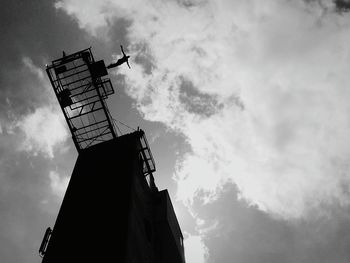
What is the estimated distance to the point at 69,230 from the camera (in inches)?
381

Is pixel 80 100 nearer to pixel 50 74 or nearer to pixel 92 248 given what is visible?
pixel 50 74

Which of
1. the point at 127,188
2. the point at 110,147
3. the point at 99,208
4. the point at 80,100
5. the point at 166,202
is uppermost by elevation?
the point at 80,100

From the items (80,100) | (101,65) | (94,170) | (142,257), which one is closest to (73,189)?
(94,170)

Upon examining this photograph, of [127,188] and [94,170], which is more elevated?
[94,170]

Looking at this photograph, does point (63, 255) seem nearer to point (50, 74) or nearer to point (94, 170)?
point (94, 170)

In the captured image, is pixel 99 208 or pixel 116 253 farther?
pixel 99 208

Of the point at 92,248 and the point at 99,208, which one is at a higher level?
the point at 99,208

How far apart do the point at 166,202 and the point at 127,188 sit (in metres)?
3.91

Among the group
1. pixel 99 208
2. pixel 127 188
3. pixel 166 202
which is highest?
pixel 166 202

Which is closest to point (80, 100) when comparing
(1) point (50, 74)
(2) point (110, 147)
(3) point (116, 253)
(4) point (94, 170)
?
(1) point (50, 74)

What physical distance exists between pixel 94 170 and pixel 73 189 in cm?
124

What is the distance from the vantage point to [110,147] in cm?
1399

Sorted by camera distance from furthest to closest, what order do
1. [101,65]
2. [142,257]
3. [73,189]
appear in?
[101,65], [73,189], [142,257]

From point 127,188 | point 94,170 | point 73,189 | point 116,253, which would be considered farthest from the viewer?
point 94,170
